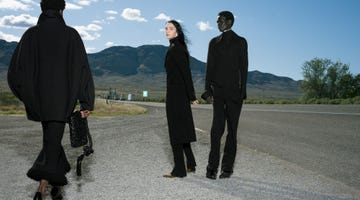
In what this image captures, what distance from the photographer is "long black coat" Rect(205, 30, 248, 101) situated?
21.3ft

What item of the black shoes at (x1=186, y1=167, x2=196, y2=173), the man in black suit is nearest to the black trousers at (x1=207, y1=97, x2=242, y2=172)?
the man in black suit

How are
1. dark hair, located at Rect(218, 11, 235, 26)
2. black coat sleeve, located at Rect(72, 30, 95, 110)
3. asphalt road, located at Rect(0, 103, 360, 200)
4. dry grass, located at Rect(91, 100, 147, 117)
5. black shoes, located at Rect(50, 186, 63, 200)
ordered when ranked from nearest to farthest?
black coat sleeve, located at Rect(72, 30, 95, 110) < black shoes, located at Rect(50, 186, 63, 200) < asphalt road, located at Rect(0, 103, 360, 200) < dark hair, located at Rect(218, 11, 235, 26) < dry grass, located at Rect(91, 100, 147, 117)

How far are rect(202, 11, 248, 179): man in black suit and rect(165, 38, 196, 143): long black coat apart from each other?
304mm

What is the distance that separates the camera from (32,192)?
5750 millimetres

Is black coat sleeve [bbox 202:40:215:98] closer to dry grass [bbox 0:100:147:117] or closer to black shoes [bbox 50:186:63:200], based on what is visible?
black shoes [bbox 50:186:63:200]

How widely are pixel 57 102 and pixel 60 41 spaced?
63cm

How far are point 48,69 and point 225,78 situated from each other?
2539 millimetres

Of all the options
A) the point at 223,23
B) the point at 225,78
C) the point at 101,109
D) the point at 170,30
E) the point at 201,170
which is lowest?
the point at 101,109

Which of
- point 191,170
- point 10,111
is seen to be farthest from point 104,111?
point 191,170

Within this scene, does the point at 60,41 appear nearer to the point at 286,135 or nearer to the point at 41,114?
the point at 41,114

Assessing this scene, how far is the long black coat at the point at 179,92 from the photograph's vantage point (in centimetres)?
643

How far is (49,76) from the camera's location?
4852 mm

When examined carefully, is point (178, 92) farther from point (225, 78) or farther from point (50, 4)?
point (50, 4)

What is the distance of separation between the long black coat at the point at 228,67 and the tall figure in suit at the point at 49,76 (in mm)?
2099
